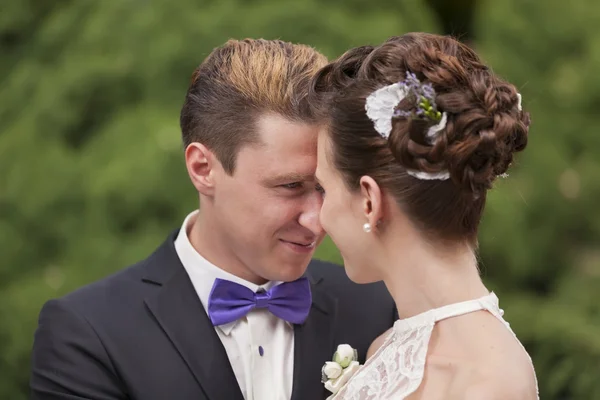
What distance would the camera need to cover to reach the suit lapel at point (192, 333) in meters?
2.77

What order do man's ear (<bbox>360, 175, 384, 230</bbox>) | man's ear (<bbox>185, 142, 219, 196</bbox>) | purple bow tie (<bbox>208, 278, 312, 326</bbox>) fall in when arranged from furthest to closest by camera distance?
man's ear (<bbox>185, 142, 219, 196</bbox>) < purple bow tie (<bbox>208, 278, 312, 326</bbox>) < man's ear (<bbox>360, 175, 384, 230</bbox>)

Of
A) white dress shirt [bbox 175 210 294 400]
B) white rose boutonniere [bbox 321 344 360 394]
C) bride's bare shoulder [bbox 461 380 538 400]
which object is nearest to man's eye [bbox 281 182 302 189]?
white dress shirt [bbox 175 210 294 400]

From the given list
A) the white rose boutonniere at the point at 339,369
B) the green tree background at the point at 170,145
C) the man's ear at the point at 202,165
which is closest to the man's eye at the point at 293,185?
the man's ear at the point at 202,165

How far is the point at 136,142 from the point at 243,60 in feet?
6.59

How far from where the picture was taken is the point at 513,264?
5.23 meters

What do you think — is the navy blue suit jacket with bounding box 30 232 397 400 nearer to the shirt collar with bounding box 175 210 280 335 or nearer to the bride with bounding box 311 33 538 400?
the shirt collar with bounding box 175 210 280 335

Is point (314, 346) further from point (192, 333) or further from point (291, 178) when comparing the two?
point (291, 178)

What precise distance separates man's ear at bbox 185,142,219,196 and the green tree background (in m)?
1.54

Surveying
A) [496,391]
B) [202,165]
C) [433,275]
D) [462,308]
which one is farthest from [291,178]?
[496,391]

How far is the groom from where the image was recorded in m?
2.78

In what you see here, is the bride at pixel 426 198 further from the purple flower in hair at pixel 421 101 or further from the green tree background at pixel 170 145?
the green tree background at pixel 170 145

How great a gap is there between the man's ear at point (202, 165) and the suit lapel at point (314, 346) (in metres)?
0.55

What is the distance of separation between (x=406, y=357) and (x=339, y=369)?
45 centimetres

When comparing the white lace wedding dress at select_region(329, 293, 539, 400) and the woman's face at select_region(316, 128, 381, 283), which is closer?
the white lace wedding dress at select_region(329, 293, 539, 400)
